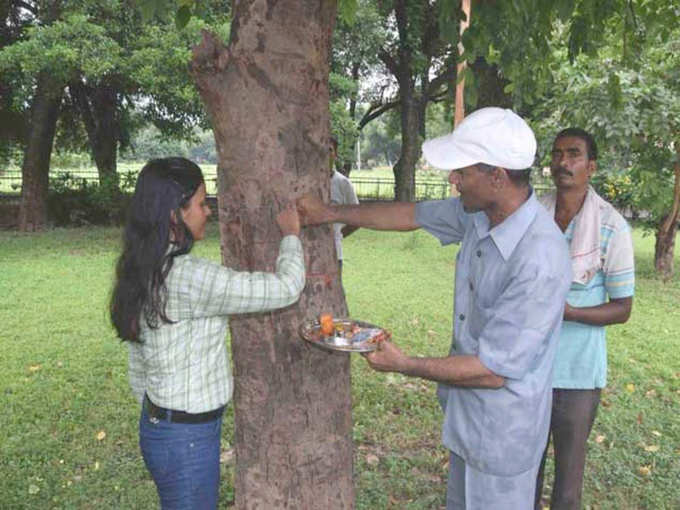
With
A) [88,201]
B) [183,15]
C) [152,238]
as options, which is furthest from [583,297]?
[88,201]

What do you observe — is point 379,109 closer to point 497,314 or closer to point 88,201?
point 88,201

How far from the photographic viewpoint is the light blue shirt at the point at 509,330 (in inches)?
77.5

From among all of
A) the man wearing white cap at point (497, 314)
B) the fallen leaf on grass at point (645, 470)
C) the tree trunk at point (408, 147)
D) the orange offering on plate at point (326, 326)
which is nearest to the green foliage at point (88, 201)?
the tree trunk at point (408, 147)

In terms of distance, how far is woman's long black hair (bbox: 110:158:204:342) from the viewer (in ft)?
6.91

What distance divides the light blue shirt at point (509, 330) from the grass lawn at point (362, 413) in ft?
5.02

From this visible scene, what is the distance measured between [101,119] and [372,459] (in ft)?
49.9

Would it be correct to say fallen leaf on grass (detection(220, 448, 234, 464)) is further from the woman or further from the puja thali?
the puja thali

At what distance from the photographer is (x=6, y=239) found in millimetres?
13422

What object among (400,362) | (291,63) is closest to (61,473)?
(400,362)

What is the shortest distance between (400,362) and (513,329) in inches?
16.0

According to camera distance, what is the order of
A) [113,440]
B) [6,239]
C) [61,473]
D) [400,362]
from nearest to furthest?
[400,362] → [61,473] → [113,440] → [6,239]

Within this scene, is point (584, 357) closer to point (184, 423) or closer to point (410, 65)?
point (184, 423)

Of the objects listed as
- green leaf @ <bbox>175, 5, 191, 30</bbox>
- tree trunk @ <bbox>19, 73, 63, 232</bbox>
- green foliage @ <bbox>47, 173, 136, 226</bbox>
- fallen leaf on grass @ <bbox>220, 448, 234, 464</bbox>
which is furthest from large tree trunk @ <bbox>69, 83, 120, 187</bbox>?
green leaf @ <bbox>175, 5, 191, 30</bbox>

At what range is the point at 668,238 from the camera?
34.9 feet
